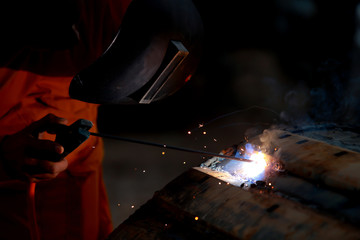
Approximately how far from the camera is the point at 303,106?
3.04 m

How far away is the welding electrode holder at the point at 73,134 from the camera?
1.28m

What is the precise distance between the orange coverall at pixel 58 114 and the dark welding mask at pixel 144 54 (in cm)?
27

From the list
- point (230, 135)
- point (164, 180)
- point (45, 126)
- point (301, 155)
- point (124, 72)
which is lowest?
point (164, 180)

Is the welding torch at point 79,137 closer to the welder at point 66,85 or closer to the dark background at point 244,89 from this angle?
the welder at point 66,85

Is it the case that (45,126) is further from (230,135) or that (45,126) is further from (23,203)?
(230,135)

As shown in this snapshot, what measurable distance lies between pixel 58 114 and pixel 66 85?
0.73ft

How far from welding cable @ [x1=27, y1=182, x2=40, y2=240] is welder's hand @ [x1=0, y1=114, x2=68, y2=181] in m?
0.14

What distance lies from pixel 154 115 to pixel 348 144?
3152 mm

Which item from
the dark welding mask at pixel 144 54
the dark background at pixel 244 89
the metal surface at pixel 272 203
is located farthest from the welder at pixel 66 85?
the dark background at pixel 244 89

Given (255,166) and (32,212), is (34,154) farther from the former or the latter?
(255,166)

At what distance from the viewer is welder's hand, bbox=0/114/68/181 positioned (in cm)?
137

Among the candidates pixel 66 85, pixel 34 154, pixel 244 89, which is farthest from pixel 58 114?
pixel 244 89

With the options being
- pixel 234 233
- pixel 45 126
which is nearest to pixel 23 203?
pixel 45 126

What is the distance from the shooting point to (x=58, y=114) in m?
1.92
